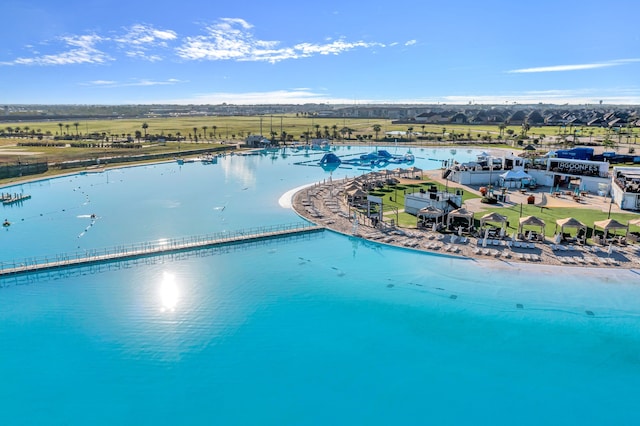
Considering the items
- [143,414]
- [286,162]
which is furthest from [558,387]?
[286,162]

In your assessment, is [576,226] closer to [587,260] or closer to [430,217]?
[587,260]

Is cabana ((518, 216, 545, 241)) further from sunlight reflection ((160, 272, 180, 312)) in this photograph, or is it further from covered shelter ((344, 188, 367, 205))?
sunlight reflection ((160, 272, 180, 312))

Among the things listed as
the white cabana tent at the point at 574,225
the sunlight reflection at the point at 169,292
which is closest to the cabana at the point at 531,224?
the white cabana tent at the point at 574,225

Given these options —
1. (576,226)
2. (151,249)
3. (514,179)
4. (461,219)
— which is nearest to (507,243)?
(576,226)

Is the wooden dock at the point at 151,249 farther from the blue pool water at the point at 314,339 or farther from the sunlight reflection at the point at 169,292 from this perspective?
the sunlight reflection at the point at 169,292

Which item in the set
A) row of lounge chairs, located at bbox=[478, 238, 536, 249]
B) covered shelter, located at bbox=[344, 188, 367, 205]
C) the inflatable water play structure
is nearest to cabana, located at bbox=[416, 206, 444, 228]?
row of lounge chairs, located at bbox=[478, 238, 536, 249]
